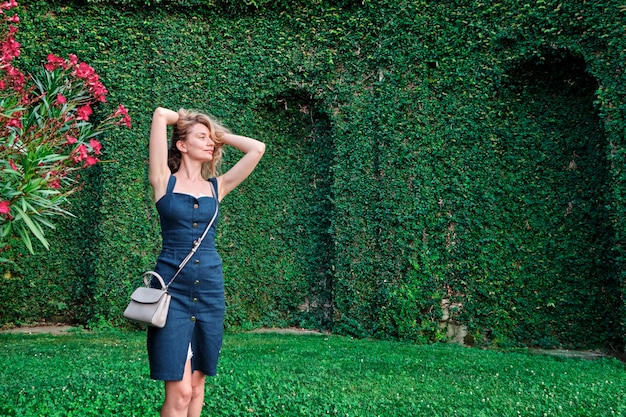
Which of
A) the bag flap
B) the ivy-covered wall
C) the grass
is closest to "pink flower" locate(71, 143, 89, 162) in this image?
the grass

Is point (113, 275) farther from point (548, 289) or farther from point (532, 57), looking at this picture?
point (532, 57)

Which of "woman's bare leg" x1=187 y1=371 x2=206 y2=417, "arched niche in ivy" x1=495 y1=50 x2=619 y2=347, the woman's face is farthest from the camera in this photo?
"arched niche in ivy" x1=495 y1=50 x2=619 y2=347

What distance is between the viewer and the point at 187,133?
2.79 metres

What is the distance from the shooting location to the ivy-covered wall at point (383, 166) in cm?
731

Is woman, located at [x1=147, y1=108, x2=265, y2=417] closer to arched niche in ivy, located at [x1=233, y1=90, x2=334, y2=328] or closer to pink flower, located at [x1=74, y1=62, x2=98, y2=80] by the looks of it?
pink flower, located at [x1=74, y1=62, x2=98, y2=80]

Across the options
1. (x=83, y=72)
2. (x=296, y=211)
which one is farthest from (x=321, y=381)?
(x=296, y=211)

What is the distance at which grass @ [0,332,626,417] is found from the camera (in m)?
3.87

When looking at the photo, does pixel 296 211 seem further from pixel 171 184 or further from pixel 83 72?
pixel 171 184

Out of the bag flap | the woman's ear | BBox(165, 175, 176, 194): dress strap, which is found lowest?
the bag flap

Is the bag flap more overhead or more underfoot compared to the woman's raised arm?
more underfoot

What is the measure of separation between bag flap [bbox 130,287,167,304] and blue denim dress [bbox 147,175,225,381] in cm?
11

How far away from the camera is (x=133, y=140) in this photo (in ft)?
25.7

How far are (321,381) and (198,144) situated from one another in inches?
113

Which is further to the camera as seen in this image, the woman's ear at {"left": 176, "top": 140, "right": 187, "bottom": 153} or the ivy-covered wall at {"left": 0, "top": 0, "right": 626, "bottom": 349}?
the ivy-covered wall at {"left": 0, "top": 0, "right": 626, "bottom": 349}
